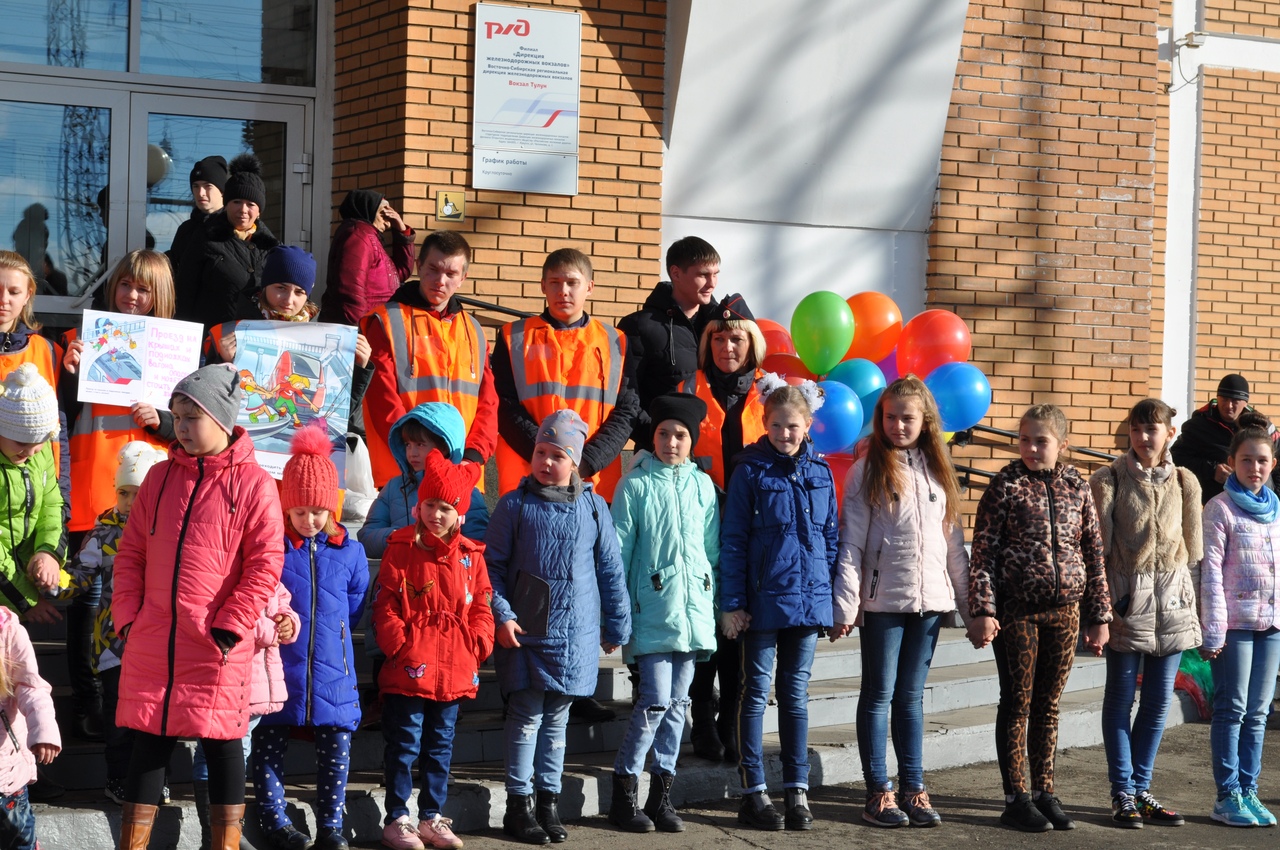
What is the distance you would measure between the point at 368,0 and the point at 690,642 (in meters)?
4.96

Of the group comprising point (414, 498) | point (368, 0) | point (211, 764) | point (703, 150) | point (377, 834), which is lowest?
point (377, 834)

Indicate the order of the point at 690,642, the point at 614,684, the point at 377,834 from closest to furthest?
the point at 377,834 → the point at 690,642 → the point at 614,684

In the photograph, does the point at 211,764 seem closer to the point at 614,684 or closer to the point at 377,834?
the point at 377,834

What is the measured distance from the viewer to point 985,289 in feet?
31.7

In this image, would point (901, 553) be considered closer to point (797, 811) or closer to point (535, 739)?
point (797, 811)

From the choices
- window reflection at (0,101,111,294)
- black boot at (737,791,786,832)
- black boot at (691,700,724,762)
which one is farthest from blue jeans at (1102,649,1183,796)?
window reflection at (0,101,111,294)

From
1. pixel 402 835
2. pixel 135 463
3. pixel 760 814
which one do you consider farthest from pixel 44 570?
pixel 760 814

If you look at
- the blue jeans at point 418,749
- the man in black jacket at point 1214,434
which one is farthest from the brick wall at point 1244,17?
the blue jeans at point 418,749

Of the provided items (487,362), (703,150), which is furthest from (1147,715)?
(703,150)

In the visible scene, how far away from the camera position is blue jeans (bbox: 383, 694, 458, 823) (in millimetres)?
5035

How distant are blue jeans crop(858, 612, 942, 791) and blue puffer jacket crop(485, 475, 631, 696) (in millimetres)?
1155

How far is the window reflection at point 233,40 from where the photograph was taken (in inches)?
349

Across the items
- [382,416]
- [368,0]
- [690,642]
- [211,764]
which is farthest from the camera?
[368,0]

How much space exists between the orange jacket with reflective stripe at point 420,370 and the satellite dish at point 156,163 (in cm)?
348
